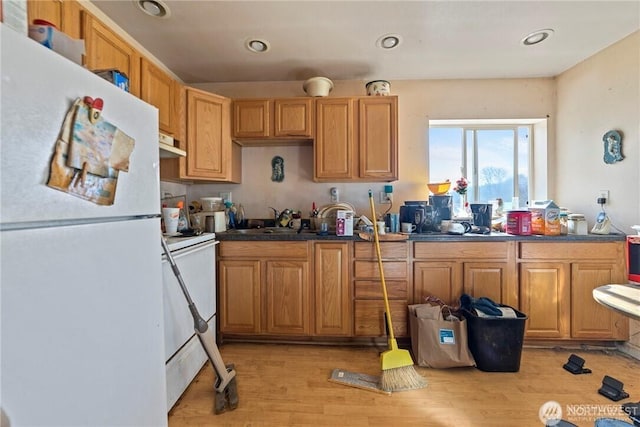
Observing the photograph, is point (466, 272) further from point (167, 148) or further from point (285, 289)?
point (167, 148)

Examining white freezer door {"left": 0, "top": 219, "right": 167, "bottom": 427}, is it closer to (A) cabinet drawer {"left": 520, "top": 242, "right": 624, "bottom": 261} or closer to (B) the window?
(A) cabinet drawer {"left": 520, "top": 242, "right": 624, "bottom": 261}

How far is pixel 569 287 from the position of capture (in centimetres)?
203

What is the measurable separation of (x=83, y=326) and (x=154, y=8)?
192 cm

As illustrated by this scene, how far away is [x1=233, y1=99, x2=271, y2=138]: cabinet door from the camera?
7.88 ft

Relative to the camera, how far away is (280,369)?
1869 millimetres

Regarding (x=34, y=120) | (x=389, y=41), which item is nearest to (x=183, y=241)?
(x=34, y=120)

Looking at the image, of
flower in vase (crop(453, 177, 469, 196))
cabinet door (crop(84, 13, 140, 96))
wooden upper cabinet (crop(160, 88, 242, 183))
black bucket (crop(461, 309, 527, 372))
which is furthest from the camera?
flower in vase (crop(453, 177, 469, 196))

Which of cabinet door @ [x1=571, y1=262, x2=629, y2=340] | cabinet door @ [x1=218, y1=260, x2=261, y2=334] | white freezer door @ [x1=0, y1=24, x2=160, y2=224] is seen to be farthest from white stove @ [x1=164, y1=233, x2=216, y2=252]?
cabinet door @ [x1=571, y1=262, x2=629, y2=340]

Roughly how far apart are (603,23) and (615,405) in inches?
95.6

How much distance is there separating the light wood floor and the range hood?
1.55 metres

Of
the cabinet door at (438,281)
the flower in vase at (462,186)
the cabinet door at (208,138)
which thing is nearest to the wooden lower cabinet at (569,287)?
the cabinet door at (438,281)

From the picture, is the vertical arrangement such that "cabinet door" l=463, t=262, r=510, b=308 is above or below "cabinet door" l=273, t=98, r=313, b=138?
below

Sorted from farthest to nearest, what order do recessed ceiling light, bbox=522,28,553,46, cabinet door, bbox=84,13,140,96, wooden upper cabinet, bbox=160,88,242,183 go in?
wooden upper cabinet, bbox=160,88,242,183 → recessed ceiling light, bbox=522,28,553,46 → cabinet door, bbox=84,13,140,96

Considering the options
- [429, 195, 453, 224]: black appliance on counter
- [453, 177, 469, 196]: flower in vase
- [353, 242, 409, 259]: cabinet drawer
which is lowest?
[353, 242, 409, 259]: cabinet drawer
